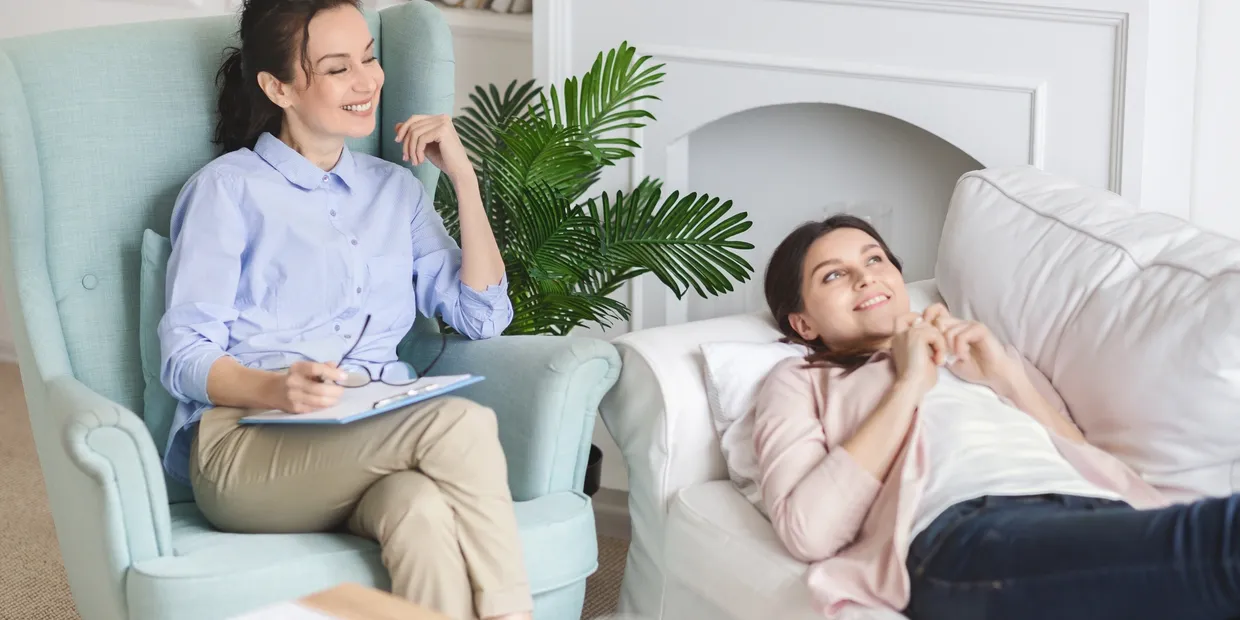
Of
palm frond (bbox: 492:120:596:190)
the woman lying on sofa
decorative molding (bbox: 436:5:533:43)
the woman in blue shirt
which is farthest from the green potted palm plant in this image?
decorative molding (bbox: 436:5:533:43)

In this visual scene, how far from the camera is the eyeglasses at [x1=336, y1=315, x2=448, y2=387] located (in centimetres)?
181

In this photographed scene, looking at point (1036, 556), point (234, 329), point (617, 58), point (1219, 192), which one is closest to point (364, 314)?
point (234, 329)

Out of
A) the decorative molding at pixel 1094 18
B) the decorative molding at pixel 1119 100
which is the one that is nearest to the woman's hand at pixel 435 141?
the decorative molding at pixel 1094 18

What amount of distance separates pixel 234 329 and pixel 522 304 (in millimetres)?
621

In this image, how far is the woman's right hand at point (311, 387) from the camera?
161 cm

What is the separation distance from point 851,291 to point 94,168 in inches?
44.8

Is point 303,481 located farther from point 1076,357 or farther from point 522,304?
point 1076,357

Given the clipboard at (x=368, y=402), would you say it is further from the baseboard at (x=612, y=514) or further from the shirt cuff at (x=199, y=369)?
the baseboard at (x=612, y=514)

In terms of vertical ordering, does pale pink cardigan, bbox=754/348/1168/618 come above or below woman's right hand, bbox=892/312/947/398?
below

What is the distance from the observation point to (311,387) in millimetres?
1605

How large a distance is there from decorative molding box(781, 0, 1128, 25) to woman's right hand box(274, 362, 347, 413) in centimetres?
133

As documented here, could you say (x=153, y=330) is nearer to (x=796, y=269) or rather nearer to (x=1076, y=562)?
(x=796, y=269)

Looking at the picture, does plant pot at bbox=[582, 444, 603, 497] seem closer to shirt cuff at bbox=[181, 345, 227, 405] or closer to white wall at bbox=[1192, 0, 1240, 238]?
shirt cuff at bbox=[181, 345, 227, 405]

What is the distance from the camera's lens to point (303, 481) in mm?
1685
